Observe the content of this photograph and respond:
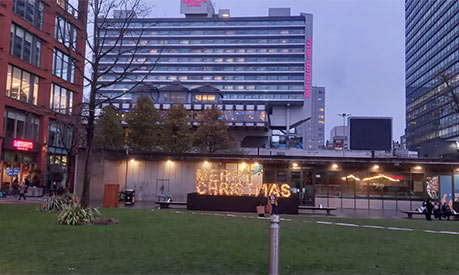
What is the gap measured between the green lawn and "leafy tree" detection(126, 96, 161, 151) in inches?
1354

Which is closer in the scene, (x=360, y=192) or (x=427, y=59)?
(x=360, y=192)

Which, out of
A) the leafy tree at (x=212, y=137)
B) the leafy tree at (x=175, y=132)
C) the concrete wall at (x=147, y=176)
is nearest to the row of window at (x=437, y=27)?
the leafy tree at (x=212, y=137)

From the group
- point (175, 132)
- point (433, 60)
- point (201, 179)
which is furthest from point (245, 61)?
point (201, 179)

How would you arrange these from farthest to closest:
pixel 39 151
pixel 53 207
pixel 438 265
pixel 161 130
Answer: pixel 161 130, pixel 39 151, pixel 53 207, pixel 438 265

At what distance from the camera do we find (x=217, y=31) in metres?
113

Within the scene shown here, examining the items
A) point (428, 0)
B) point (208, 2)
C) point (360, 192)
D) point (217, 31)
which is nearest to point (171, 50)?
point (217, 31)

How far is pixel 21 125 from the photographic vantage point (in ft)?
139

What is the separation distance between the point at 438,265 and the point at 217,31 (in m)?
109

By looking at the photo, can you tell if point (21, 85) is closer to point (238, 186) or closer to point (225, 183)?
point (225, 183)

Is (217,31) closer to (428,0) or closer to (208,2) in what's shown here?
(208,2)

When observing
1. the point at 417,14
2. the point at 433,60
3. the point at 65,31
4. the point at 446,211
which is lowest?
the point at 446,211

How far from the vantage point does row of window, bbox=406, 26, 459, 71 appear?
10261 centimetres

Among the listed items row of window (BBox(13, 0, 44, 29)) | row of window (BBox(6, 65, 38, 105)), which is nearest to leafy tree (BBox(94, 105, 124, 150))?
row of window (BBox(6, 65, 38, 105))

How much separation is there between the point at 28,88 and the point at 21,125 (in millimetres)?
3911
